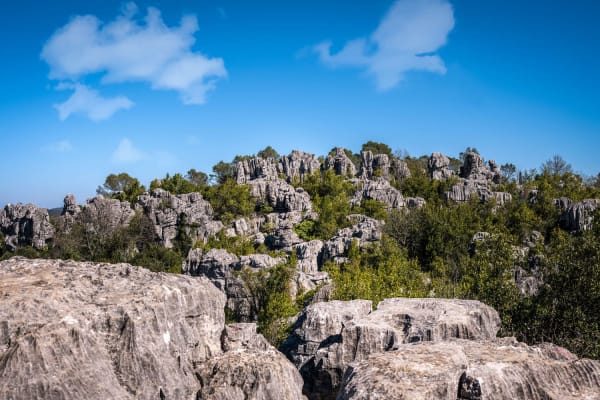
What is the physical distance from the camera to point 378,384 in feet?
32.0

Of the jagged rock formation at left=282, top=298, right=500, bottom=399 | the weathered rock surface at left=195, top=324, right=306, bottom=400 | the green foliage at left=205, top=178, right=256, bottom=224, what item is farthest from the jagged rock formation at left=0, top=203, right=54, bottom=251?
the weathered rock surface at left=195, top=324, right=306, bottom=400

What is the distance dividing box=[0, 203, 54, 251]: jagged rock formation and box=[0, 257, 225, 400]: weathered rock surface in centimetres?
5546

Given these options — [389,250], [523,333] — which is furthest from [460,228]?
[523,333]

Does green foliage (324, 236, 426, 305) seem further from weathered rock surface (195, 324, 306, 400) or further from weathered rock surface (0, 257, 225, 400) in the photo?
weathered rock surface (0, 257, 225, 400)

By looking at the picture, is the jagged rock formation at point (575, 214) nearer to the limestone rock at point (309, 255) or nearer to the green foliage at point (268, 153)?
the limestone rock at point (309, 255)

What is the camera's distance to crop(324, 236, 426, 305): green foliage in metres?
30.2

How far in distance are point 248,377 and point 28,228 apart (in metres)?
64.6

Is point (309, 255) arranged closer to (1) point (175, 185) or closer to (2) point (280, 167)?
(1) point (175, 185)

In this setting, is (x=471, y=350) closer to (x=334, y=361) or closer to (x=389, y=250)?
(x=334, y=361)

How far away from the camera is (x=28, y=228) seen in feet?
209

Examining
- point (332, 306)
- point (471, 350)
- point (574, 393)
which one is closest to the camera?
point (574, 393)

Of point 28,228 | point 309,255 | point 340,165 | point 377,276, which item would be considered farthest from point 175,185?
point 377,276

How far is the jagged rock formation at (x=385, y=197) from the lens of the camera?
242 feet

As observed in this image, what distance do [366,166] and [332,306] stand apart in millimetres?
81366
